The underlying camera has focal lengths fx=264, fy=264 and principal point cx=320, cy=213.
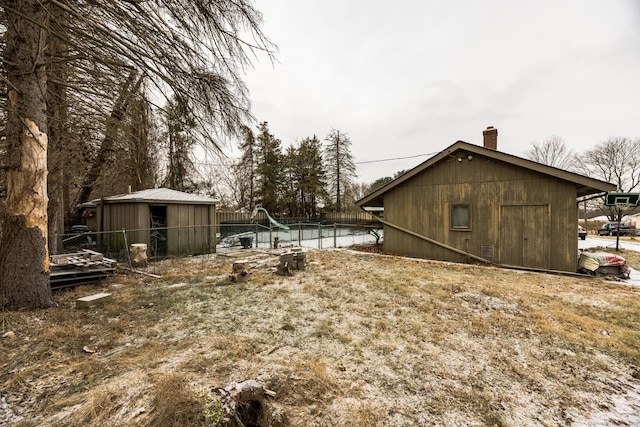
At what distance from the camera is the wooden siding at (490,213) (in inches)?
303

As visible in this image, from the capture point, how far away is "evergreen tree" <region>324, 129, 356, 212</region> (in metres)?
29.3

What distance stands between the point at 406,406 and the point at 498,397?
87 centimetres

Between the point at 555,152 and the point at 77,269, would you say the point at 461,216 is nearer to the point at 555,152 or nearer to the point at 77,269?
the point at 77,269

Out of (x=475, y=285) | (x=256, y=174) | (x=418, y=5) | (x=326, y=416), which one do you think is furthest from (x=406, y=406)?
(x=256, y=174)

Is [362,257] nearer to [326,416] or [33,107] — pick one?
[326,416]

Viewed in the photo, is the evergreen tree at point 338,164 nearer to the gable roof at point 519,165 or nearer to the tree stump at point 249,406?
the gable roof at point 519,165

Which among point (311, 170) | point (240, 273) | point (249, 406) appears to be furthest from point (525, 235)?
point (311, 170)

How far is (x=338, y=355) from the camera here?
3027 millimetres

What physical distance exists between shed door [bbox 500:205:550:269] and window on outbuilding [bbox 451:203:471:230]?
95 cm

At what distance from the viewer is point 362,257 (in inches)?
387

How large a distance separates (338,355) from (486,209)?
26.5 feet

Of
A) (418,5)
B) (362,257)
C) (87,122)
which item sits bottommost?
(362,257)

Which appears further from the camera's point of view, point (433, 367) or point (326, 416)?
point (433, 367)

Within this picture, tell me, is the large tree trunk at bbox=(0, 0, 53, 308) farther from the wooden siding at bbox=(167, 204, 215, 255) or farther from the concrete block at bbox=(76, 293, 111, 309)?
the wooden siding at bbox=(167, 204, 215, 255)
